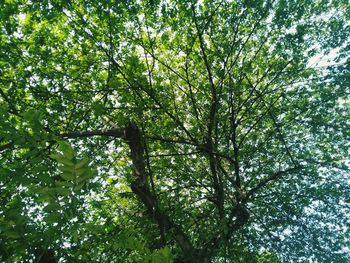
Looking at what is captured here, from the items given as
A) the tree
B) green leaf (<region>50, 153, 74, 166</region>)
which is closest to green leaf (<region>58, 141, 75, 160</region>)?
green leaf (<region>50, 153, 74, 166</region>)

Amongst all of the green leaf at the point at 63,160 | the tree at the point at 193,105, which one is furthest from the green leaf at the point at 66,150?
the tree at the point at 193,105

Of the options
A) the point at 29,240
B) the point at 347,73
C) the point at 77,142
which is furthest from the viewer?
the point at 77,142

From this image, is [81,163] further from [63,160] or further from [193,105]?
[193,105]

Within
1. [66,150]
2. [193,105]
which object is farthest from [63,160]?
[193,105]

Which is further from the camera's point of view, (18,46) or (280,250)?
(280,250)

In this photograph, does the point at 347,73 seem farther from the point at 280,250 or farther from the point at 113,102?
the point at 113,102

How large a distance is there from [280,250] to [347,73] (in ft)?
18.7

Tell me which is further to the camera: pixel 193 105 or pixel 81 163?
pixel 193 105

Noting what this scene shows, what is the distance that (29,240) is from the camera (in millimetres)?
A: 1555

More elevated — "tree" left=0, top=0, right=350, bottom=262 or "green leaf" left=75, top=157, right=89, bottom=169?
"tree" left=0, top=0, right=350, bottom=262

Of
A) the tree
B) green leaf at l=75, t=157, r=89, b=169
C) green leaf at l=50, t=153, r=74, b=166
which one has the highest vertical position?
→ the tree

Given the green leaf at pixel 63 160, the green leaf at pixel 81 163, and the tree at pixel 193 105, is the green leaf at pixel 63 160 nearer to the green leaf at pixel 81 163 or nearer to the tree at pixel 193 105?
the green leaf at pixel 81 163

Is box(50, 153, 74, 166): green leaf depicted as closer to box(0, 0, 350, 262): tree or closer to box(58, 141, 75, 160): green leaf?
box(58, 141, 75, 160): green leaf

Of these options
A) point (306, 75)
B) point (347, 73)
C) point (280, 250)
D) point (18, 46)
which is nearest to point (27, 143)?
point (18, 46)
